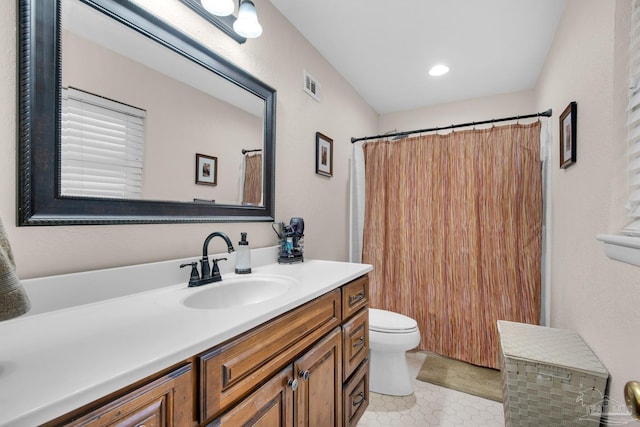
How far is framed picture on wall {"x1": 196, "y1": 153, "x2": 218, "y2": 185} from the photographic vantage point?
1.26 metres

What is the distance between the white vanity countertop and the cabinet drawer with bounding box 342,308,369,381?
0.44 meters

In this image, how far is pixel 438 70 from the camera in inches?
92.7

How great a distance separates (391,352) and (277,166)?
1.37 metres

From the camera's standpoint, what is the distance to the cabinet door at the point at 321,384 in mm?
961

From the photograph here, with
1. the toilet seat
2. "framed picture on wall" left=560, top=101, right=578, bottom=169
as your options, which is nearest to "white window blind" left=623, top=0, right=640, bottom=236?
"framed picture on wall" left=560, top=101, right=578, bottom=169

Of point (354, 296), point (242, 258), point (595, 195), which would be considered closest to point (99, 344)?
point (242, 258)

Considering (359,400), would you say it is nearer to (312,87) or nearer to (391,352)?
(391,352)

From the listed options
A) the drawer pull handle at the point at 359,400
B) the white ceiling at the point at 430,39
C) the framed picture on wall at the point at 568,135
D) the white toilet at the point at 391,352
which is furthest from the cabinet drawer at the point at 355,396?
the white ceiling at the point at 430,39

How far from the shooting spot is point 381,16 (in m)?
1.76

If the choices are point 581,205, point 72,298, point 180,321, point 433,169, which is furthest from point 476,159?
point 72,298

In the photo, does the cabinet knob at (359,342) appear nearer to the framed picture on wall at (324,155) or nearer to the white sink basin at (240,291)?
the white sink basin at (240,291)

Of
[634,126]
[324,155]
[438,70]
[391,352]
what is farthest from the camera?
[438,70]

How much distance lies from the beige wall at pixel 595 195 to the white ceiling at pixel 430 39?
294mm

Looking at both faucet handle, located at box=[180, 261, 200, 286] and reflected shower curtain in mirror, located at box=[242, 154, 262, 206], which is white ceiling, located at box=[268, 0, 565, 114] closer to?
reflected shower curtain in mirror, located at box=[242, 154, 262, 206]
